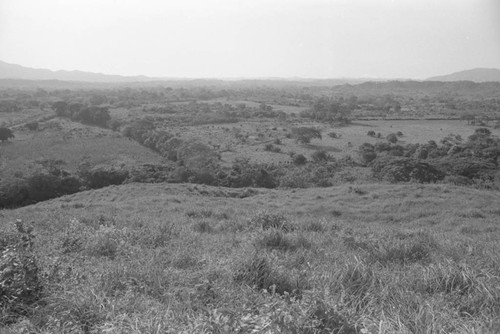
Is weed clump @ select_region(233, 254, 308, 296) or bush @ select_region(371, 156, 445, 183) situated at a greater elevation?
weed clump @ select_region(233, 254, 308, 296)

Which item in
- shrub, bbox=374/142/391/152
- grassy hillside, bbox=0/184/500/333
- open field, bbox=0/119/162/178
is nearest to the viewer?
grassy hillside, bbox=0/184/500/333

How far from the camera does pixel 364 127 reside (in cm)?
6862

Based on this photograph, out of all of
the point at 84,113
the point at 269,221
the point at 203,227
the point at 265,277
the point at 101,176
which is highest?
the point at 265,277

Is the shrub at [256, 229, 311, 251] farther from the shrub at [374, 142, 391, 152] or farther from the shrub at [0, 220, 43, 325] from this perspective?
the shrub at [374, 142, 391, 152]

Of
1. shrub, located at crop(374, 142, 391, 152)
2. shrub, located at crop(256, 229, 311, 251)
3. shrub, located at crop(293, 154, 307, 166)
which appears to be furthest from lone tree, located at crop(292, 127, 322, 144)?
shrub, located at crop(256, 229, 311, 251)

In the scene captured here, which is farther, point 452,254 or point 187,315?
point 452,254

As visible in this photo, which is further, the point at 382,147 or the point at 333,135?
the point at 333,135

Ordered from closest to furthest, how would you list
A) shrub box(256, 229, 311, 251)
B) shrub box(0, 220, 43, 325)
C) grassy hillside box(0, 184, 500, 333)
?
1. grassy hillside box(0, 184, 500, 333)
2. shrub box(0, 220, 43, 325)
3. shrub box(256, 229, 311, 251)

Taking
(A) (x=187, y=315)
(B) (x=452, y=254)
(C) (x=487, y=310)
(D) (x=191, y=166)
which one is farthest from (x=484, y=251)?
(D) (x=191, y=166)

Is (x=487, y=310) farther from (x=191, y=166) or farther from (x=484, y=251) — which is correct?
(x=191, y=166)

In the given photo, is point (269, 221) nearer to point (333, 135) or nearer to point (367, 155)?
point (367, 155)

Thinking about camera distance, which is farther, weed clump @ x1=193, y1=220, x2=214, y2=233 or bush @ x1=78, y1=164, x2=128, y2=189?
bush @ x1=78, y1=164, x2=128, y2=189

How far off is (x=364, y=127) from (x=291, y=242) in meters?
64.9

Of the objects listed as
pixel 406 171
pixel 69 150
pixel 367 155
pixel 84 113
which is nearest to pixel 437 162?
pixel 406 171
